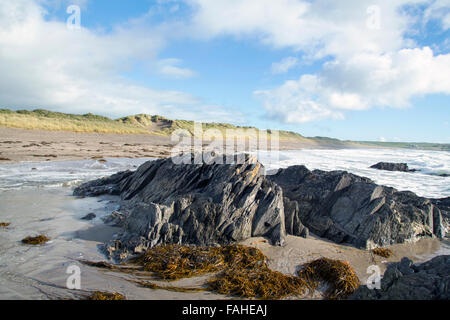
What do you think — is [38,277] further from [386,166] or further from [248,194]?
[386,166]

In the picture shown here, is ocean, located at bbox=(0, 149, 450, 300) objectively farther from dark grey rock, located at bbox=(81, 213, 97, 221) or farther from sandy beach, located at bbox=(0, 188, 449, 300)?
dark grey rock, located at bbox=(81, 213, 97, 221)

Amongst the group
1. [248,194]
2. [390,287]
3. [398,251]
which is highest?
[248,194]

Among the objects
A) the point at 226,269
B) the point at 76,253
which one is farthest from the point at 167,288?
the point at 76,253

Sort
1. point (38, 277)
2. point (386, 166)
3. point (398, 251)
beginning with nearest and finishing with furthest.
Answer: point (38, 277) < point (398, 251) < point (386, 166)

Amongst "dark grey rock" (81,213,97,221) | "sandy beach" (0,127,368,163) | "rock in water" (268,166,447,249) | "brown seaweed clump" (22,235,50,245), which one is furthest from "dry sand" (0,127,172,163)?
"rock in water" (268,166,447,249)

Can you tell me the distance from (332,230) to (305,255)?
1.81 meters

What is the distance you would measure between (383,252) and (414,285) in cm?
302

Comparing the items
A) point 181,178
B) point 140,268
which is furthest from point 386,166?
point 140,268

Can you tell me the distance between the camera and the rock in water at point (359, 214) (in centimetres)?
724

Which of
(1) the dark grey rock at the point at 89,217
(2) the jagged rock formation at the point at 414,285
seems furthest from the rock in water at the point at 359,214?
(1) the dark grey rock at the point at 89,217

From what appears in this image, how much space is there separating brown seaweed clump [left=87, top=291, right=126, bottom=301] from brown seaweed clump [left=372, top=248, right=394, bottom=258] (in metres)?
5.98

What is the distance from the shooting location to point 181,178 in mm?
9523

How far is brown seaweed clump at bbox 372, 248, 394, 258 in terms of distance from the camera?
6.49 metres

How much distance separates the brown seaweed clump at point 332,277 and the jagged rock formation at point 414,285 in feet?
1.28
